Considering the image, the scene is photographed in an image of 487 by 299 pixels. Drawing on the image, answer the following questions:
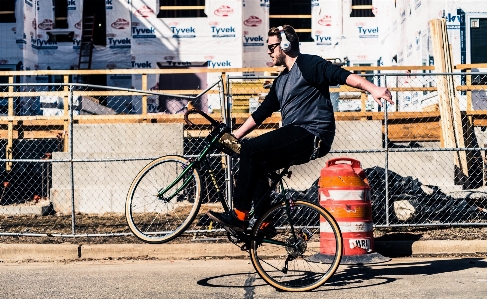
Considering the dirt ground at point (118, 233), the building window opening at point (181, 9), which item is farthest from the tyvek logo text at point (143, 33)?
the dirt ground at point (118, 233)

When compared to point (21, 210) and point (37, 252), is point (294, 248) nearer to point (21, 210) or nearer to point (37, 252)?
point (37, 252)

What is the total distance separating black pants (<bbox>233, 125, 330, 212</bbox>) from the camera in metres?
5.89

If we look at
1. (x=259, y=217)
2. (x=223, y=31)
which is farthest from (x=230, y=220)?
(x=223, y=31)

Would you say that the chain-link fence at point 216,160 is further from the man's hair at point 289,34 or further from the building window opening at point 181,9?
the building window opening at point 181,9

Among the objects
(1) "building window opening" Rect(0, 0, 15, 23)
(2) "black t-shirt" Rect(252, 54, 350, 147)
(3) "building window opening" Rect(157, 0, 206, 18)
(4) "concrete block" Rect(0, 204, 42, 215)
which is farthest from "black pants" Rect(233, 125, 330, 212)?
(1) "building window opening" Rect(0, 0, 15, 23)

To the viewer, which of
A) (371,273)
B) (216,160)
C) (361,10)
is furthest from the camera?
(361,10)

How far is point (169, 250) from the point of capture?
836 centimetres

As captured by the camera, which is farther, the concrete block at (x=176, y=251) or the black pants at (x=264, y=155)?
the concrete block at (x=176, y=251)

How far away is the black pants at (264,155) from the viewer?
5.89 m

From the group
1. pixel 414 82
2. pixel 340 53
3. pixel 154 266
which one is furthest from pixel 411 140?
pixel 340 53

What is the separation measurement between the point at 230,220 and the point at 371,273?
1876 millimetres

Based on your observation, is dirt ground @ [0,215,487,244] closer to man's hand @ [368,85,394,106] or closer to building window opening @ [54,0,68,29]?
man's hand @ [368,85,394,106]

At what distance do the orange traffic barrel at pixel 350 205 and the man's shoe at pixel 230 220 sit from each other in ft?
5.42

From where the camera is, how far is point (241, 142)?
6.00 m
